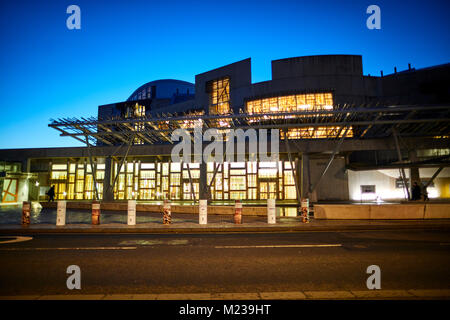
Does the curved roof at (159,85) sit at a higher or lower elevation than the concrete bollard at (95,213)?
higher

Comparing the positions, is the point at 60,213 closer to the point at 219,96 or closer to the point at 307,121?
the point at 307,121

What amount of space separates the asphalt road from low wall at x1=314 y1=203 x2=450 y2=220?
4135 millimetres

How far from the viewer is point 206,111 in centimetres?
3309

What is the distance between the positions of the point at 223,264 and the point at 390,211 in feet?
36.0

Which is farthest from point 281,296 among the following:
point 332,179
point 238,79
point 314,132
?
point 238,79

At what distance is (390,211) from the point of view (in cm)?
1231

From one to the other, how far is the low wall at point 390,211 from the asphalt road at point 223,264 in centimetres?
413

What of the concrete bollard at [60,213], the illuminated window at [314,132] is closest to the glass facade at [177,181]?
the illuminated window at [314,132]

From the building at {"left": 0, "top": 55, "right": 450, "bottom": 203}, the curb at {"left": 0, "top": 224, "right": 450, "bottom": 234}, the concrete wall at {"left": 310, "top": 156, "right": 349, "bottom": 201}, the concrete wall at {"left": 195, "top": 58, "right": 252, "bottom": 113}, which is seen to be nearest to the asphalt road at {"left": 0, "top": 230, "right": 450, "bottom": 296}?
the curb at {"left": 0, "top": 224, "right": 450, "bottom": 234}

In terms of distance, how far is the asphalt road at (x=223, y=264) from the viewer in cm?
412

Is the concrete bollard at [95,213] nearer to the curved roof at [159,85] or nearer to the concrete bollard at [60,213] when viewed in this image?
the concrete bollard at [60,213]
